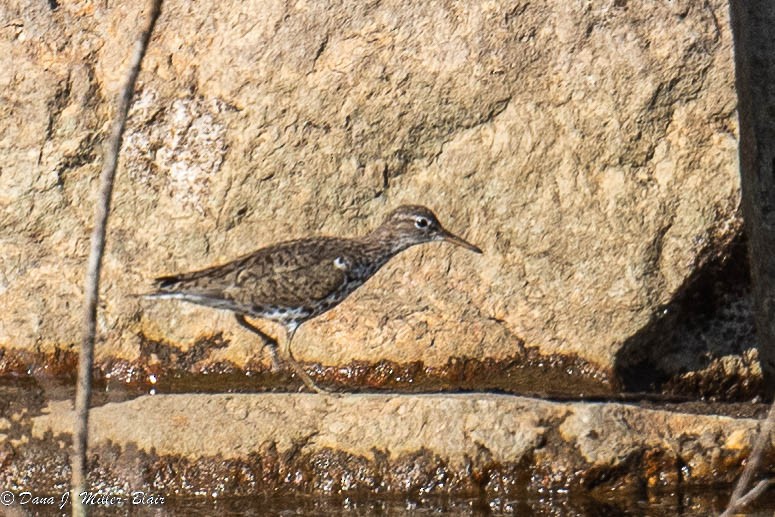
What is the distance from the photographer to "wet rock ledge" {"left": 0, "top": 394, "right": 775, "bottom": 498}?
233 inches

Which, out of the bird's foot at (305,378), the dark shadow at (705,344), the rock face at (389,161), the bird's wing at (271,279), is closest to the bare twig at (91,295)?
the bird's wing at (271,279)

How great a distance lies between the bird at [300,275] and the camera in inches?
266

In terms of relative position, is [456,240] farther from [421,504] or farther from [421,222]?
[421,504]

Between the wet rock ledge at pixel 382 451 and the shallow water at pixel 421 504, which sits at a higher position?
the wet rock ledge at pixel 382 451

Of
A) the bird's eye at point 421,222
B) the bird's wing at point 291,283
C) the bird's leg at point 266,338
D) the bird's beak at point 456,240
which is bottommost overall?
the bird's leg at point 266,338

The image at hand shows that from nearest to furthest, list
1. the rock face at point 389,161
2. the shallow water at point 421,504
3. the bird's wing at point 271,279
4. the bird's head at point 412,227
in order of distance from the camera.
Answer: the shallow water at point 421,504, the bird's wing at point 271,279, the bird's head at point 412,227, the rock face at point 389,161

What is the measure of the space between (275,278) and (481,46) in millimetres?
1783

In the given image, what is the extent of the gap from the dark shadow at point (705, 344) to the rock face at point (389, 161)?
178 mm

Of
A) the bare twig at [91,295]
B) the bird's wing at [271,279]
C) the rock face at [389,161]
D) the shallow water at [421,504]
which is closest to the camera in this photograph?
Result: the bare twig at [91,295]

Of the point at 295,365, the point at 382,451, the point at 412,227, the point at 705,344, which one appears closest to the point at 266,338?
the point at 295,365

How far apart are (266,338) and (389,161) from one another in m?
1.23

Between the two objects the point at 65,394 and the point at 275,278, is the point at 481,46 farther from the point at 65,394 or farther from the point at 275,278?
the point at 65,394

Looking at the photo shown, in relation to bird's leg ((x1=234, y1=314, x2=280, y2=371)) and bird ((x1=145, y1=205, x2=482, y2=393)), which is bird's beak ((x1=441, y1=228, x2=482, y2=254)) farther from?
bird's leg ((x1=234, y1=314, x2=280, y2=371))

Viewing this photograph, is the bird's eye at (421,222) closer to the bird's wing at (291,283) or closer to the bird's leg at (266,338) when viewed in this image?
the bird's wing at (291,283)
